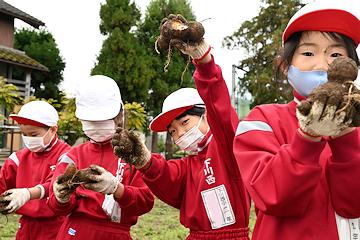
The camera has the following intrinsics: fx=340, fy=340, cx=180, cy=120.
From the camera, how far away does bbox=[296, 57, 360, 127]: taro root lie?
97 centimetres

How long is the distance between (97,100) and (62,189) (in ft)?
2.53

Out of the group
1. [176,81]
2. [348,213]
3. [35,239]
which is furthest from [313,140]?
[176,81]

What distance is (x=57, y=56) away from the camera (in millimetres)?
27703

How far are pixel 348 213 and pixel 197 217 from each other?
1.15 metres

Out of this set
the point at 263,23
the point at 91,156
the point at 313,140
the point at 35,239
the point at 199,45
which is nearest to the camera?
the point at 313,140

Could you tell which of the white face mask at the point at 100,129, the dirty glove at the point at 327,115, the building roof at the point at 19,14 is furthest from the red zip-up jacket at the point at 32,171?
the building roof at the point at 19,14

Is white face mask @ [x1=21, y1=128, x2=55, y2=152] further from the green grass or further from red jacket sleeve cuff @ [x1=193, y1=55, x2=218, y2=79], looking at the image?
the green grass

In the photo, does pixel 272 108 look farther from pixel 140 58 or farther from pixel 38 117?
pixel 140 58

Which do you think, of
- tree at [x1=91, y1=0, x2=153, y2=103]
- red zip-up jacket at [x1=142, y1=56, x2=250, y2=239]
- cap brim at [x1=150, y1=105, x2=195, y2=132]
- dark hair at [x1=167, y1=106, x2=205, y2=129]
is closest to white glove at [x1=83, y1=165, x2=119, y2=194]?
red zip-up jacket at [x1=142, y1=56, x2=250, y2=239]

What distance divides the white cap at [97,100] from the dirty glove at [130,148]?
701mm

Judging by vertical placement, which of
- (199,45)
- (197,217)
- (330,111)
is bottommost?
(197,217)

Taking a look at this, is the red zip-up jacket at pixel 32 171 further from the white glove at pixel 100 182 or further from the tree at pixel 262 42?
the tree at pixel 262 42

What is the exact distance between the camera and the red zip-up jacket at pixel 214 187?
210cm

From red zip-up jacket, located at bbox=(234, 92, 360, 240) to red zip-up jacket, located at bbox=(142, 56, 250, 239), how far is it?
2.11ft
